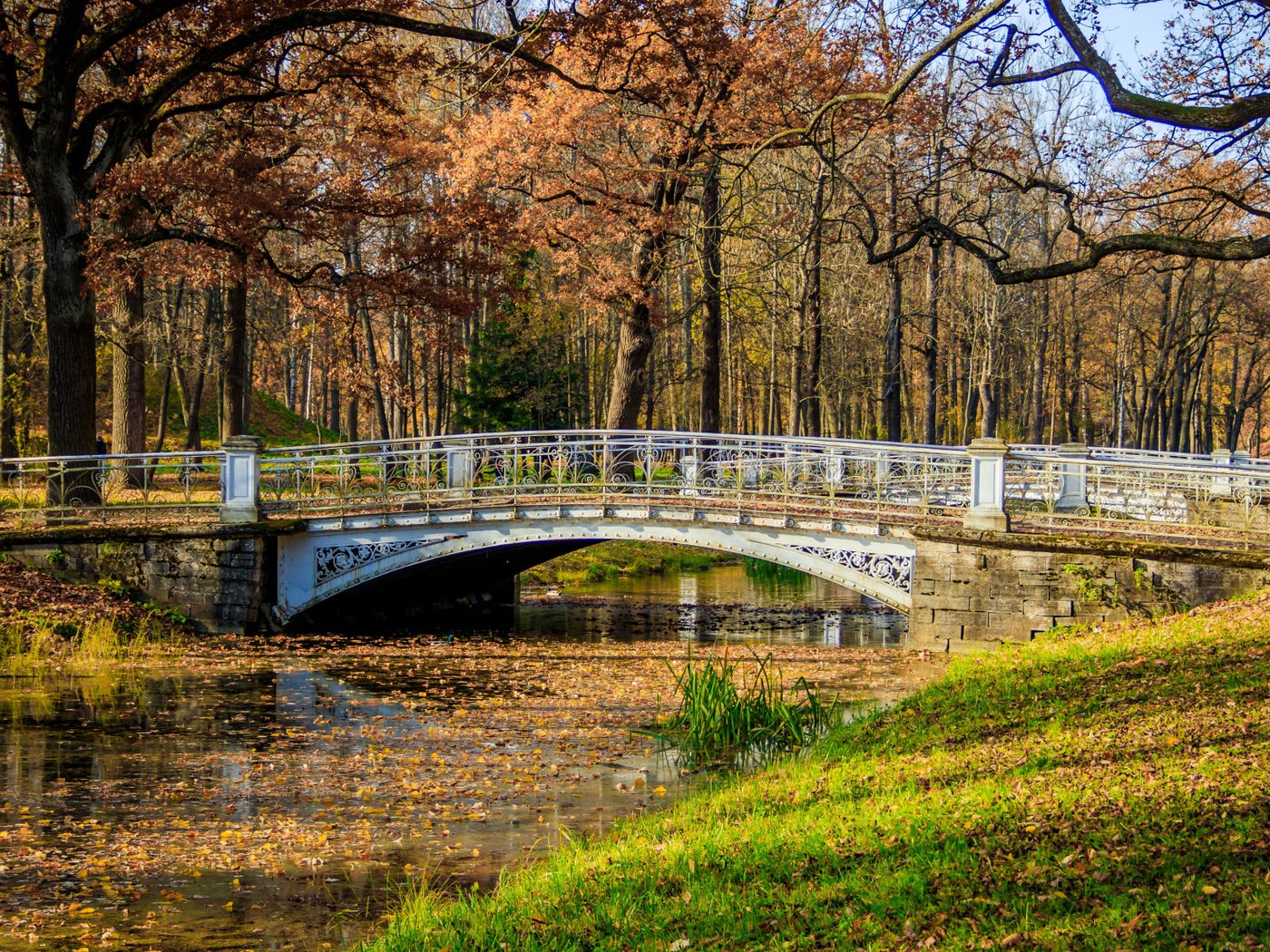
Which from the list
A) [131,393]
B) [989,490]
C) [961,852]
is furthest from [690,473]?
[961,852]

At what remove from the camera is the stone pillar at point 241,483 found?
1767cm

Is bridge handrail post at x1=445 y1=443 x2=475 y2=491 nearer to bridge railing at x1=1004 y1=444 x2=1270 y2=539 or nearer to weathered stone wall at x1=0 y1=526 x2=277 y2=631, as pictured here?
weathered stone wall at x1=0 y1=526 x2=277 y2=631

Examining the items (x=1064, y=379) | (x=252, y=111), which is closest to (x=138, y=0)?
(x=252, y=111)

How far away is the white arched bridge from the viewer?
48.7ft

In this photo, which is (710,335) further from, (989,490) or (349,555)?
(989,490)

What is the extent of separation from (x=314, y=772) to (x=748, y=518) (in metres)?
8.40

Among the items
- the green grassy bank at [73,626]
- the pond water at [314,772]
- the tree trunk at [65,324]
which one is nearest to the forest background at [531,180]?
the tree trunk at [65,324]

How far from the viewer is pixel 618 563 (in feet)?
94.5

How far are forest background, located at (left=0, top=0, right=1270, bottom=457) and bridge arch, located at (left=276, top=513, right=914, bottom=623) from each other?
12.2 ft

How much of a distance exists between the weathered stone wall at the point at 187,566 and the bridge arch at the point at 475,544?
24.5 inches

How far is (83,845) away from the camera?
7.64 meters

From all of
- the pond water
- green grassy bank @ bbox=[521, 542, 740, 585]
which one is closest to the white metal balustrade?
the pond water

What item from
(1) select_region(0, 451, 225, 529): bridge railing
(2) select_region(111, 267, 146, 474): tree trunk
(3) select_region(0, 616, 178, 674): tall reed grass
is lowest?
(3) select_region(0, 616, 178, 674): tall reed grass

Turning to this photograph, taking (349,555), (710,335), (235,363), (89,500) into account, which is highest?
(710,335)
